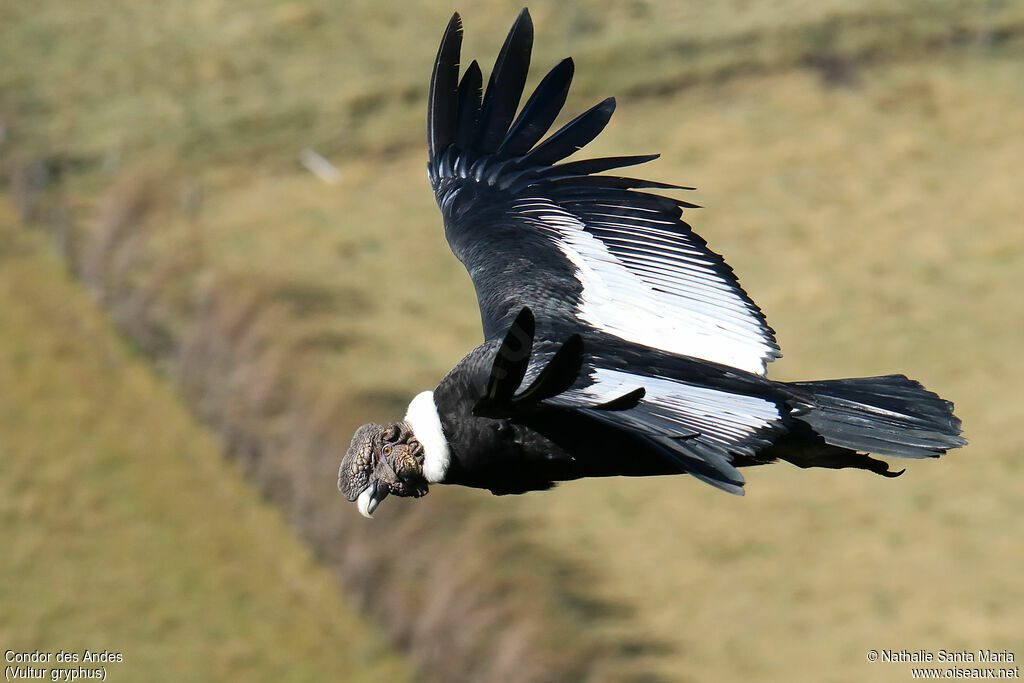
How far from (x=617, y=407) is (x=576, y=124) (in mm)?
3450

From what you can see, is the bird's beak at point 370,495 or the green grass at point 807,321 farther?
the green grass at point 807,321

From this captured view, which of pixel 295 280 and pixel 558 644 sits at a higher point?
pixel 295 280

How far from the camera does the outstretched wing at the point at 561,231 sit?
9727 mm

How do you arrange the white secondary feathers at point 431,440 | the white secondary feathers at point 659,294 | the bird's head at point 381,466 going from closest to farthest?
the white secondary feathers at point 431,440 → the bird's head at point 381,466 → the white secondary feathers at point 659,294

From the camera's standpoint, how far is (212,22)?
4100 cm

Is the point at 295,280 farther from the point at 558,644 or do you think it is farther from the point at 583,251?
the point at 583,251

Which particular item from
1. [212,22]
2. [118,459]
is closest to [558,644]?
[118,459]

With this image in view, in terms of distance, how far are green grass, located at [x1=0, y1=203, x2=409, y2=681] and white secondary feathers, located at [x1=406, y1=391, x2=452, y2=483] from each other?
1567cm

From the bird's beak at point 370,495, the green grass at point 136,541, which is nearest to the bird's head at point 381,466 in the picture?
the bird's beak at point 370,495

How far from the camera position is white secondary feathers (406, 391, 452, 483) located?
28.3ft

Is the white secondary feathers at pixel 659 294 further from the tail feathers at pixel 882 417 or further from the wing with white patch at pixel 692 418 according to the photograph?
the wing with white patch at pixel 692 418

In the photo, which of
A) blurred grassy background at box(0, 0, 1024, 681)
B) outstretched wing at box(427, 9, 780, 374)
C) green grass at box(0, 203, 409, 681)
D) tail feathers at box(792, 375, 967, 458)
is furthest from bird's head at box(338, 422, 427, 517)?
green grass at box(0, 203, 409, 681)

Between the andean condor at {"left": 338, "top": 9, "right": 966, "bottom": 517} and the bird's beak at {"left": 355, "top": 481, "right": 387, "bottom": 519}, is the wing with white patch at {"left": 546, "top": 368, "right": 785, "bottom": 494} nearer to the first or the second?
the andean condor at {"left": 338, "top": 9, "right": 966, "bottom": 517}

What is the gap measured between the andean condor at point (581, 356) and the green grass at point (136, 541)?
573 inches
